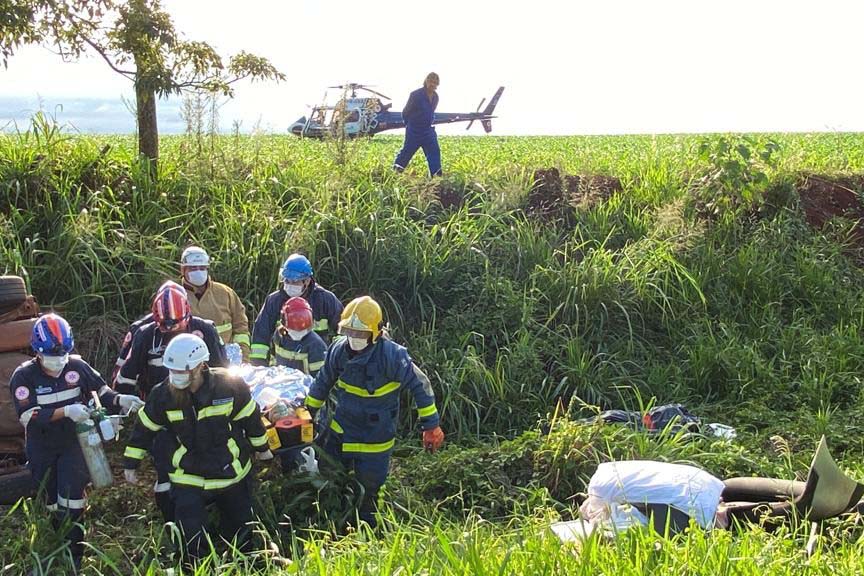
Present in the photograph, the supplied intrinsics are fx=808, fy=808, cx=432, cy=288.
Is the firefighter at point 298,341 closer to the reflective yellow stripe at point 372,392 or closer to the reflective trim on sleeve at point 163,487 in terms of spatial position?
the reflective yellow stripe at point 372,392

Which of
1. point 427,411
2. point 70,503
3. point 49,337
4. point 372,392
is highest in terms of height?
point 49,337

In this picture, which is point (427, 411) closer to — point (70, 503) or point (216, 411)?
point (216, 411)

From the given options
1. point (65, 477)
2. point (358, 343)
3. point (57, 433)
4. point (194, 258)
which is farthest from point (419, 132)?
point (65, 477)

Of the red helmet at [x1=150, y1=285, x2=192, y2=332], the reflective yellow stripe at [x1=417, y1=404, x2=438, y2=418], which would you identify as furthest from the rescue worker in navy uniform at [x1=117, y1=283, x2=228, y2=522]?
the reflective yellow stripe at [x1=417, y1=404, x2=438, y2=418]

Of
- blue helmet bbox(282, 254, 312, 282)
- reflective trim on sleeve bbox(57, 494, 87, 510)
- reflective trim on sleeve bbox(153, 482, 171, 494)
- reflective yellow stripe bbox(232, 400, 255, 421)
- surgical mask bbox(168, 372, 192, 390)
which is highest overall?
blue helmet bbox(282, 254, 312, 282)

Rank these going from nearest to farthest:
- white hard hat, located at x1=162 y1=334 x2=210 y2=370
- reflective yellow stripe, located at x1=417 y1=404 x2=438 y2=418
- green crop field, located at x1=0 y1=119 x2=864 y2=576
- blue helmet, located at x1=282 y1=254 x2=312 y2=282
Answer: white hard hat, located at x1=162 y1=334 x2=210 y2=370 < reflective yellow stripe, located at x1=417 y1=404 x2=438 y2=418 < green crop field, located at x1=0 y1=119 x2=864 y2=576 < blue helmet, located at x1=282 y1=254 x2=312 y2=282

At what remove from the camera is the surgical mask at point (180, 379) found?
4285 millimetres

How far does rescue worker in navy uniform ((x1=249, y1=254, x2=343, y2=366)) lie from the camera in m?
5.99

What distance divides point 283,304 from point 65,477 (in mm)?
1940

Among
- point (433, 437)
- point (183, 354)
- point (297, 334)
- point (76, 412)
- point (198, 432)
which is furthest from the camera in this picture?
point (297, 334)

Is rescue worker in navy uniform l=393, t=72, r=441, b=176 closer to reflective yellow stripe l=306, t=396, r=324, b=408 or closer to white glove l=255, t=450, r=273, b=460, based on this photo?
reflective yellow stripe l=306, t=396, r=324, b=408

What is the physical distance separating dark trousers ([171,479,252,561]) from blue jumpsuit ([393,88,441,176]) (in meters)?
6.42

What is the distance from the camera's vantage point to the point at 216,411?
4.39 meters

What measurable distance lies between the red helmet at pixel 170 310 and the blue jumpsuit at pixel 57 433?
0.51 metres
